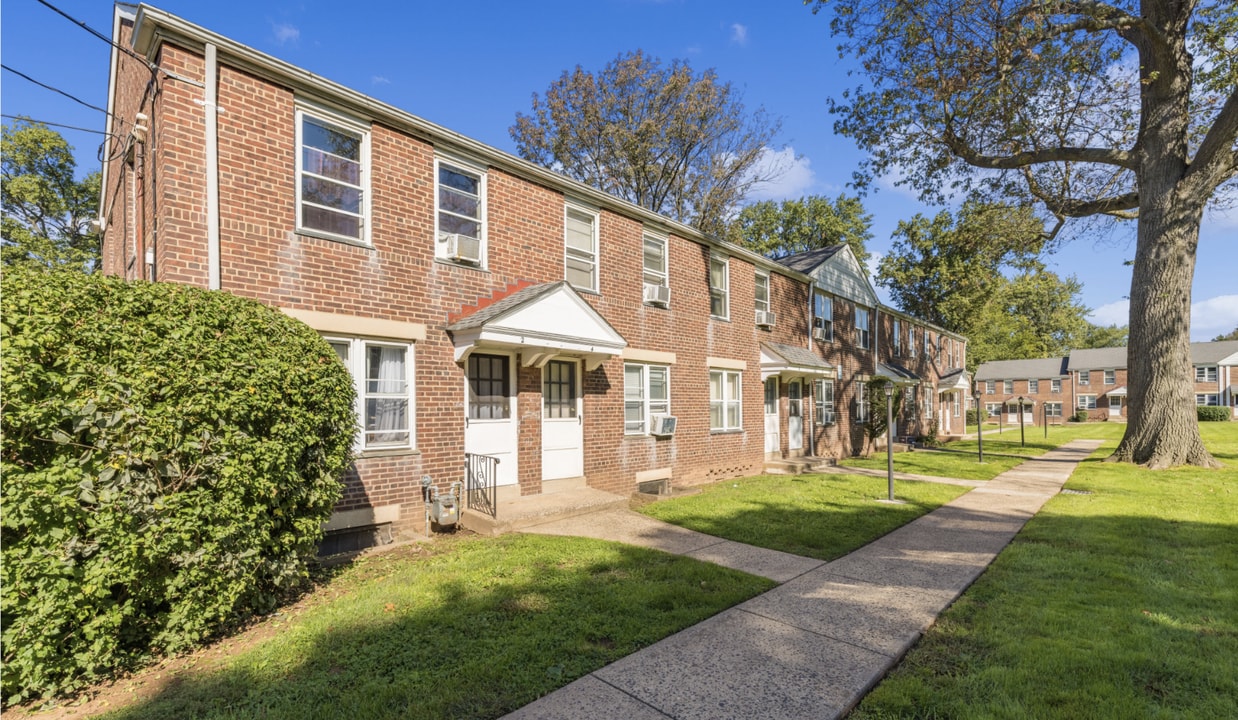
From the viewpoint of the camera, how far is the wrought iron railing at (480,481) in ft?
27.5

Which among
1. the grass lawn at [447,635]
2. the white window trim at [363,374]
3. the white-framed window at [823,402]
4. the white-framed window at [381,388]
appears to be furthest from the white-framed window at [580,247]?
the white-framed window at [823,402]

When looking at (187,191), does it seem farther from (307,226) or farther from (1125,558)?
(1125,558)

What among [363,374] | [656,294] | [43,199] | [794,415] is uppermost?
[43,199]

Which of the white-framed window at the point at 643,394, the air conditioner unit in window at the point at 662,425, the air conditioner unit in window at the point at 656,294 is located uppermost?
the air conditioner unit in window at the point at 656,294

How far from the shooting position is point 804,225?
119 feet

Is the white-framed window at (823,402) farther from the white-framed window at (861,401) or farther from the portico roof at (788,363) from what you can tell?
the white-framed window at (861,401)

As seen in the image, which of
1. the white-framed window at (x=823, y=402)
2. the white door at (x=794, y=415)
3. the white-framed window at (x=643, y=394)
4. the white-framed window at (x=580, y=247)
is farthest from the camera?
the white-framed window at (x=823, y=402)

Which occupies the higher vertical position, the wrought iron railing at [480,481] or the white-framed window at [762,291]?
the white-framed window at [762,291]

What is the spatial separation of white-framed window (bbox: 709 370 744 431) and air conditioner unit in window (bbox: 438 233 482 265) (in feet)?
23.8

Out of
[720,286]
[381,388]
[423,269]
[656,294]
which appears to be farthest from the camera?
[720,286]

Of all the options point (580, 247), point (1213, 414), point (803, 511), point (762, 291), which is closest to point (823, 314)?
point (762, 291)

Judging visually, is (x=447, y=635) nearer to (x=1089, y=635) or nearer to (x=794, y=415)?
(x=1089, y=635)

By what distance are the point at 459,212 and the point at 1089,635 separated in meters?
8.98

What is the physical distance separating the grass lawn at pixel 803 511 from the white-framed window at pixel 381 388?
4327 mm
